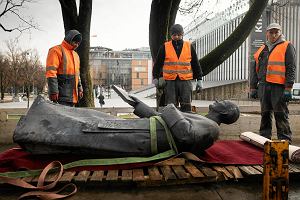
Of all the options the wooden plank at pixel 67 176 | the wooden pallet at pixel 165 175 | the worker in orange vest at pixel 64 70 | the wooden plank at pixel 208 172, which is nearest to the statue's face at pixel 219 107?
the wooden pallet at pixel 165 175

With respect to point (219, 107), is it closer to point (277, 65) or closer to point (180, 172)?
point (180, 172)

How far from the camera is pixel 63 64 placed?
5297 mm

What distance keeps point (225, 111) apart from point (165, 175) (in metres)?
1.31

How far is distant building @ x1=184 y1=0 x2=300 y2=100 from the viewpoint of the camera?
18522mm

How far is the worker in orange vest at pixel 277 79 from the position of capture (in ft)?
17.1

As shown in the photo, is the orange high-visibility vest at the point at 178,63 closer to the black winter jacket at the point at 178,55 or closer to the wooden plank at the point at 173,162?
the black winter jacket at the point at 178,55

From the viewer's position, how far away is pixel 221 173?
335cm

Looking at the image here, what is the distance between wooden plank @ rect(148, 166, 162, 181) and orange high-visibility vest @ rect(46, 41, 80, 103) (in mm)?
2527

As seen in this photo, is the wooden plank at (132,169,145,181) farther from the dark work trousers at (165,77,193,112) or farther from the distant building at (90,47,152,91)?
the distant building at (90,47,152,91)

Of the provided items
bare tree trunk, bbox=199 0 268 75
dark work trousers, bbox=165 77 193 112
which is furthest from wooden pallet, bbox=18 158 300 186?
bare tree trunk, bbox=199 0 268 75

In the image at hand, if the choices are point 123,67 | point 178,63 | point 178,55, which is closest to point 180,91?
point 178,63

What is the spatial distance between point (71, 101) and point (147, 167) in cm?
246

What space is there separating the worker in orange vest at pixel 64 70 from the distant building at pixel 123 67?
308 ft

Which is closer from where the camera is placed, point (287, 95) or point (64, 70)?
point (287, 95)
